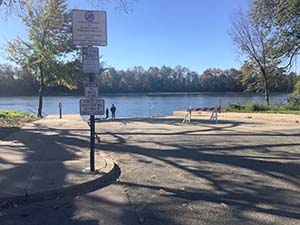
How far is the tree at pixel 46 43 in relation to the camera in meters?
31.6

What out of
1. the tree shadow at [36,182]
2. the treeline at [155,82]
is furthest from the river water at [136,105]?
the tree shadow at [36,182]

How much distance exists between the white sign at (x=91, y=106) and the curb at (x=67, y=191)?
1.11 metres

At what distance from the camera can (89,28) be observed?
23.0ft

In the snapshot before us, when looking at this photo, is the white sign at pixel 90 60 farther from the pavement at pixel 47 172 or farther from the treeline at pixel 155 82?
the treeline at pixel 155 82

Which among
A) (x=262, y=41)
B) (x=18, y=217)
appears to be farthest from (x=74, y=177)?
(x=262, y=41)

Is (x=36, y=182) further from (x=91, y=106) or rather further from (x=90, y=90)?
(x=90, y=90)

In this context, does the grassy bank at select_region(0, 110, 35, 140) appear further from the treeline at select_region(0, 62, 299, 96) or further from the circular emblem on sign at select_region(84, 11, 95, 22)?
the treeline at select_region(0, 62, 299, 96)

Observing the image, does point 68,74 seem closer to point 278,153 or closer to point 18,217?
point 278,153

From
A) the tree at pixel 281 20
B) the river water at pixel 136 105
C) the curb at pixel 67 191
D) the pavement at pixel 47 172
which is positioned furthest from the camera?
the river water at pixel 136 105

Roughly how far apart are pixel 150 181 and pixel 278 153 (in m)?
4.20

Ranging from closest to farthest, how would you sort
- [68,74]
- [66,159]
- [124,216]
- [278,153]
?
[124,216]
[66,159]
[278,153]
[68,74]

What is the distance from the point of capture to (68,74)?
3297 centimetres

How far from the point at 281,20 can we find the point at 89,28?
20879 millimetres

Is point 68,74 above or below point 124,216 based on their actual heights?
above
